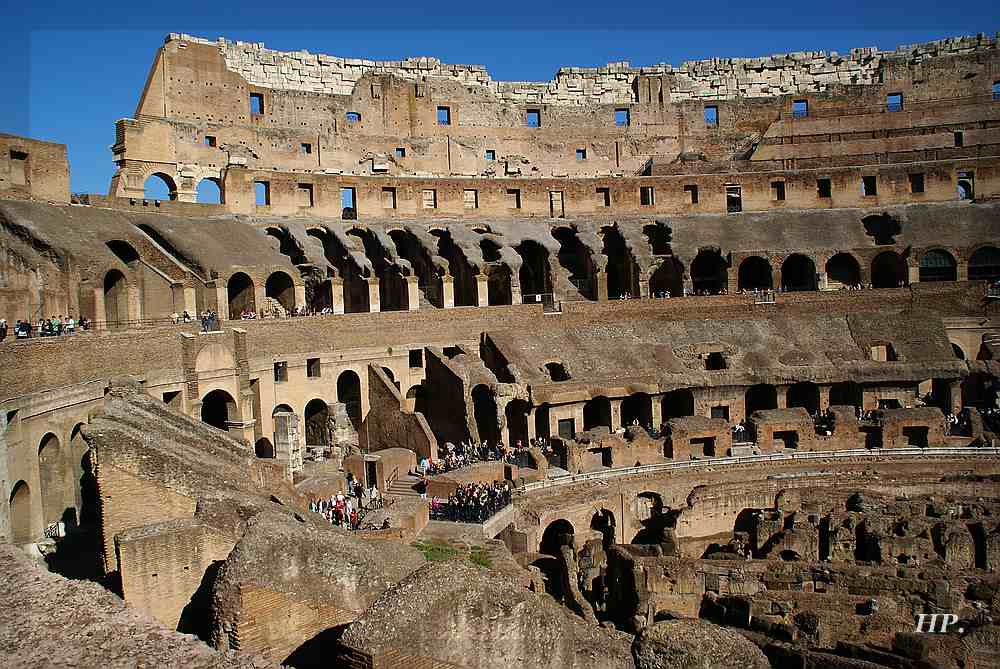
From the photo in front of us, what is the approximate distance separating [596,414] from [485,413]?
5.04 m

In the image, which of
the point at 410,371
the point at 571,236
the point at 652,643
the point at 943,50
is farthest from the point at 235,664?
the point at 943,50

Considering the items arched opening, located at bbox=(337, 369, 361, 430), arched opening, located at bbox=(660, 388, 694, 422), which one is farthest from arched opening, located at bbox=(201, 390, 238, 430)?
arched opening, located at bbox=(660, 388, 694, 422)

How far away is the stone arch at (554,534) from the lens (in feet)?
77.7

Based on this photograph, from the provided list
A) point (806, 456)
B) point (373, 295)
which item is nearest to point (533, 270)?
point (373, 295)

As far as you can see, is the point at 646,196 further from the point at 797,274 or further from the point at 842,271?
the point at 842,271

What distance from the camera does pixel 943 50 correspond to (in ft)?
156

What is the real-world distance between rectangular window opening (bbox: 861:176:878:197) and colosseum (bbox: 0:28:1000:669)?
0.52 metres

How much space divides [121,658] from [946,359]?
31.7m

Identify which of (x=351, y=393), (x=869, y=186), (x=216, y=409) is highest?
(x=869, y=186)

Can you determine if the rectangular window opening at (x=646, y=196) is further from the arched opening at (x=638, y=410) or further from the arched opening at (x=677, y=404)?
the arched opening at (x=638, y=410)

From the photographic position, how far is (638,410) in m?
Answer: 32.8

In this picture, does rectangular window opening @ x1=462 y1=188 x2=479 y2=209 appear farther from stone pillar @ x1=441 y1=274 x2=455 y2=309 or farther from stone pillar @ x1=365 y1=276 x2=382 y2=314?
stone pillar @ x1=365 y1=276 x2=382 y2=314

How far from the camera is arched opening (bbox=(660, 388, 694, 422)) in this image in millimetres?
31656

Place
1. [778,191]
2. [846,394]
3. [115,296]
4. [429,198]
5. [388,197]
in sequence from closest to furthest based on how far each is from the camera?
[115,296] < [846,394] < [388,197] < [429,198] < [778,191]
